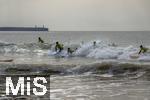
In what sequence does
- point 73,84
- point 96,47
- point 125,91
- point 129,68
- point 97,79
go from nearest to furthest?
point 125,91 → point 73,84 → point 97,79 → point 129,68 → point 96,47

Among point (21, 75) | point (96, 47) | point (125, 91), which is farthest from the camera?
point (96, 47)

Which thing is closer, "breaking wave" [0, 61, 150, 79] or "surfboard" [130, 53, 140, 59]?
"breaking wave" [0, 61, 150, 79]

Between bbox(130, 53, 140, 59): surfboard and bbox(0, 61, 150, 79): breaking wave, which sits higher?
bbox(130, 53, 140, 59): surfboard

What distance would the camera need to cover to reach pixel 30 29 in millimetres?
178625

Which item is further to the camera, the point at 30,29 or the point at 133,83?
the point at 30,29

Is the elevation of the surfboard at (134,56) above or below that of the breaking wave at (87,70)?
above

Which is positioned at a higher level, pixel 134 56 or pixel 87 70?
pixel 134 56

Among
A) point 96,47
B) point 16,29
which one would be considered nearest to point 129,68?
point 96,47

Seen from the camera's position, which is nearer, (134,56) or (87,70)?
(87,70)

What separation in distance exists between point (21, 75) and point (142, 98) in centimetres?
717

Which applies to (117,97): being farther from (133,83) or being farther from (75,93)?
(133,83)

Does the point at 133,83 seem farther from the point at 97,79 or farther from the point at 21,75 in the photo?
the point at 21,75

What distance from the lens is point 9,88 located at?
1479 cm

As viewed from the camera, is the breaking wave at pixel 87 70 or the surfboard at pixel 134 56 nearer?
the breaking wave at pixel 87 70
